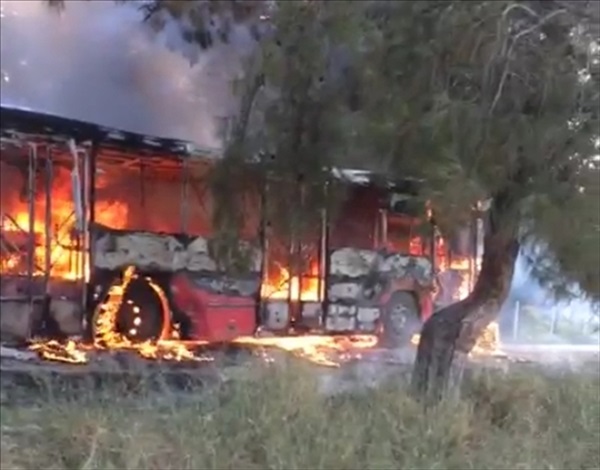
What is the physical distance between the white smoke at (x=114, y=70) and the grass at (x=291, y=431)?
1865 mm

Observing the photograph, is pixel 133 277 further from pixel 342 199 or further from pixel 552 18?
pixel 552 18

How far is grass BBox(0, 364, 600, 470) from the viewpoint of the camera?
19.5 ft

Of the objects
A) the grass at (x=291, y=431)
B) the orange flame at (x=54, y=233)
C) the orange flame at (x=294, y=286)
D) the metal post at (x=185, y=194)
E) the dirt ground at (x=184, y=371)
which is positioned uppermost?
the metal post at (x=185, y=194)

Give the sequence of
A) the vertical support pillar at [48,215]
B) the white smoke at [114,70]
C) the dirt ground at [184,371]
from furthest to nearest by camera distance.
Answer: the vertical support pillar at [48,215]
the dirt ground at [184,371]
the white smoke at [114,70]

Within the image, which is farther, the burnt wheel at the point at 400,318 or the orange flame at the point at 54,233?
the burnt wheel at the point at 400,318

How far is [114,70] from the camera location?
8.33m

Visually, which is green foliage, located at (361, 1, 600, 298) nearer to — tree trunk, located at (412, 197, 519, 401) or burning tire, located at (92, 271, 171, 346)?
tree trunk, located at (412, 197, 519, 401)

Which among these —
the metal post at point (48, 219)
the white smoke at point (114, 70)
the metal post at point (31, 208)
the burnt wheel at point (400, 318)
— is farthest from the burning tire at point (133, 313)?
the burnt wheel at point (400, 318)

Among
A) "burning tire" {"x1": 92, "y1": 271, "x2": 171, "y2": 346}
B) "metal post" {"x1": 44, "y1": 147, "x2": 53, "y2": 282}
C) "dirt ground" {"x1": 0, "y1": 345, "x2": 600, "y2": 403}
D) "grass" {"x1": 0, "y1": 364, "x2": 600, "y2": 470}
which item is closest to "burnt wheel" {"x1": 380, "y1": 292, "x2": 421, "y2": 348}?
"dirt ground" {"x1": 0, "y1": 345, "x2": 600, "y2": 403}

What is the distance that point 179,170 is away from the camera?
930 cm

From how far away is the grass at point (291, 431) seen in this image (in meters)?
5.93

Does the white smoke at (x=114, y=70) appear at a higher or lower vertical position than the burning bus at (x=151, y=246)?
higher

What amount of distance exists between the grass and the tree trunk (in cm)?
26

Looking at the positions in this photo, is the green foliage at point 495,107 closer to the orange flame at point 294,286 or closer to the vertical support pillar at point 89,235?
the orange flame at point 294,286
